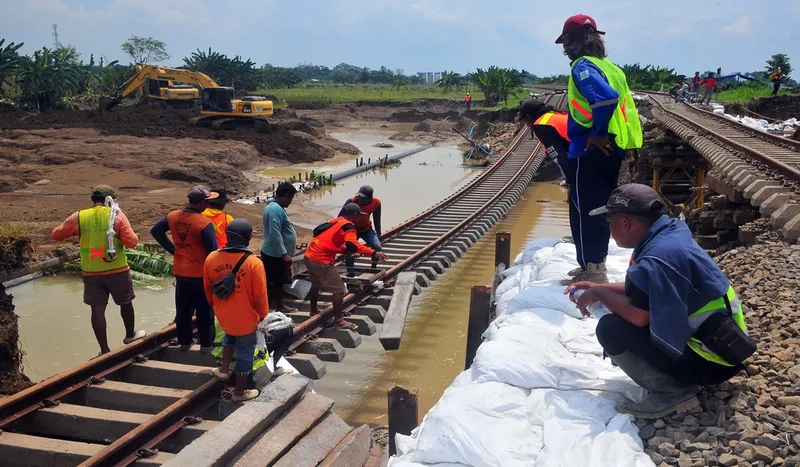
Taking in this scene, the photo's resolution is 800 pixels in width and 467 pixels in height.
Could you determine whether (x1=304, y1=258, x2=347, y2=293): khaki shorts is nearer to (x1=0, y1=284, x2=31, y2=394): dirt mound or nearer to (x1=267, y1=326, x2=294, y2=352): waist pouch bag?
(x1=267, y1=326, x2=294, y2=352): waist pouch bag

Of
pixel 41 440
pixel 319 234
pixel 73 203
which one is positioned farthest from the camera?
pixel 73 203

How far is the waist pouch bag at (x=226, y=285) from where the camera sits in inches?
170

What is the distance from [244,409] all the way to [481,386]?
1.37m

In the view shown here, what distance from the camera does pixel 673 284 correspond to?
9.62ft

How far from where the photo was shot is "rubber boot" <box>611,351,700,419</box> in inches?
122

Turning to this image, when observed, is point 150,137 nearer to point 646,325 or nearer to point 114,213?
point 114,213

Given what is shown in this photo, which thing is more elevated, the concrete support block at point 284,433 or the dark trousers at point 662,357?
the dark trousers at point 662,357

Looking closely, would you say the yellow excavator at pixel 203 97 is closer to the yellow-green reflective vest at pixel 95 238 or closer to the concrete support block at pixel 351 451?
the yellow-green reflective vest at pixel 95 238

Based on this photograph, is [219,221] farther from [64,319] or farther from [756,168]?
[756,168]

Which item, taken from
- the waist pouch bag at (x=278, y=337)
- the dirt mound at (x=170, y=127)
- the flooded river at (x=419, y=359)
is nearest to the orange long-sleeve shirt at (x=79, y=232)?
the waist pouch bag at (x=278, y=337)

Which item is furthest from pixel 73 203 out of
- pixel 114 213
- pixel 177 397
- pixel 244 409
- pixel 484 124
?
pixel 484 124

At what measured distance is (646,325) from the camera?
10.2ft

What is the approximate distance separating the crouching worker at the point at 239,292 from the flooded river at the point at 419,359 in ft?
6.24

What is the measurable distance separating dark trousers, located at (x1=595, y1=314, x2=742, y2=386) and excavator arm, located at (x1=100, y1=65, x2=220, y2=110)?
3092 centimetres
